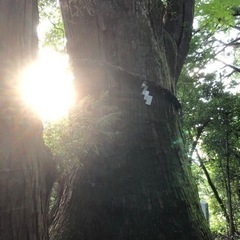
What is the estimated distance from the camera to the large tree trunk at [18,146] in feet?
4.86

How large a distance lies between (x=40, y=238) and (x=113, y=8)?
279 centimetres

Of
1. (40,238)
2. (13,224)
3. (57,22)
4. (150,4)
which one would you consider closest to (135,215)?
(40,238)

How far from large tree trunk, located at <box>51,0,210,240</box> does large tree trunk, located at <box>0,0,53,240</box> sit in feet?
3.99

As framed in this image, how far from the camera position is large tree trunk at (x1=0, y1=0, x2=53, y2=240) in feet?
4.86

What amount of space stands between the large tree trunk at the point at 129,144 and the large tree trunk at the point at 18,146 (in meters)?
1.22

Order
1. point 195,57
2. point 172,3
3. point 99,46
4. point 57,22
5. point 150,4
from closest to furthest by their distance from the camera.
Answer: point 99,46 → point 150,4 → point 172,3 → point 57,22 → point 195,57

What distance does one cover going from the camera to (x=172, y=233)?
2.75 m

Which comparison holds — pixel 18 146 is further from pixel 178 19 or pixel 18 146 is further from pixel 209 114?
pixel 209 114

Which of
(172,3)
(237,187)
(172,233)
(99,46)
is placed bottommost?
(172,233)

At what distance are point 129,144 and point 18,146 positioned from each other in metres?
1.67

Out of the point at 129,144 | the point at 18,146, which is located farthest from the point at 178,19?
the point at 18,146

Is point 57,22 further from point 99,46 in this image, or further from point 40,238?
point 40,238

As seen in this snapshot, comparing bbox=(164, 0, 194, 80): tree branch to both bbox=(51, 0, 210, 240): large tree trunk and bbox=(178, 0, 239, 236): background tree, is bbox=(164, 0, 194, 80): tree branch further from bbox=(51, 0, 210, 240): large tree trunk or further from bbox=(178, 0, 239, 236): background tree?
bbox=(178, 0, 239, 236): background tree

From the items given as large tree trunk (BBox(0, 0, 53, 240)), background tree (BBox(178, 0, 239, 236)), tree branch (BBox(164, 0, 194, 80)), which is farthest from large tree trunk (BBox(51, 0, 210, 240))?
background tree (BBox(178, 0, 239, 236))
